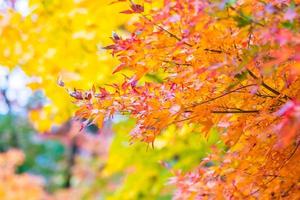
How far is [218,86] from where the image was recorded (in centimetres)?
122

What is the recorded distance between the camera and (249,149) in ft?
4.24

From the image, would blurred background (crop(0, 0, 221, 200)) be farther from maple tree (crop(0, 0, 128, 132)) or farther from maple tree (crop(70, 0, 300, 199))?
maple tree (crop(70, 0, 300, 199))

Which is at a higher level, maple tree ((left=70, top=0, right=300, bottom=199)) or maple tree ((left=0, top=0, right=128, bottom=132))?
maple tree ((left=0, top=0, right=128, bottom=132))

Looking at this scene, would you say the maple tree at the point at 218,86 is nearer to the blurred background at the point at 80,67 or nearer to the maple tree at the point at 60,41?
the blurred background at the point at 80,67

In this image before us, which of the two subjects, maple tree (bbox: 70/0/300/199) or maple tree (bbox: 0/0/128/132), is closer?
maple tree (bbox: 70/0/300/199)

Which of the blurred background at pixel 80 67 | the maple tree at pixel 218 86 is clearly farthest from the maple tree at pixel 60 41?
the maple tree at pixel 218 86

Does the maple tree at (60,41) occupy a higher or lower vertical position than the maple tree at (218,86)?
higher

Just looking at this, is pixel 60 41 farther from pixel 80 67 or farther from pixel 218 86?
pixel 218 86

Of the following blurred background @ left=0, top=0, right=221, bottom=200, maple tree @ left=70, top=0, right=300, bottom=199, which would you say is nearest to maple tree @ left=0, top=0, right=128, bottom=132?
blurred background @ left=0, top=0, right=221, bottom=200

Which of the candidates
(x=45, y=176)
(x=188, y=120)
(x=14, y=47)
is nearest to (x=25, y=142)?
(x=45, y=176)

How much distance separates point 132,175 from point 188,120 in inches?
97.7

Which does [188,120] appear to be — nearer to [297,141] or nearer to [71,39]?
[297,141]

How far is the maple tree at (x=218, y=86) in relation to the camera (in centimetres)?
104

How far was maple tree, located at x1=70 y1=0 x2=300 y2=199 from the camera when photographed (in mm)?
1044
